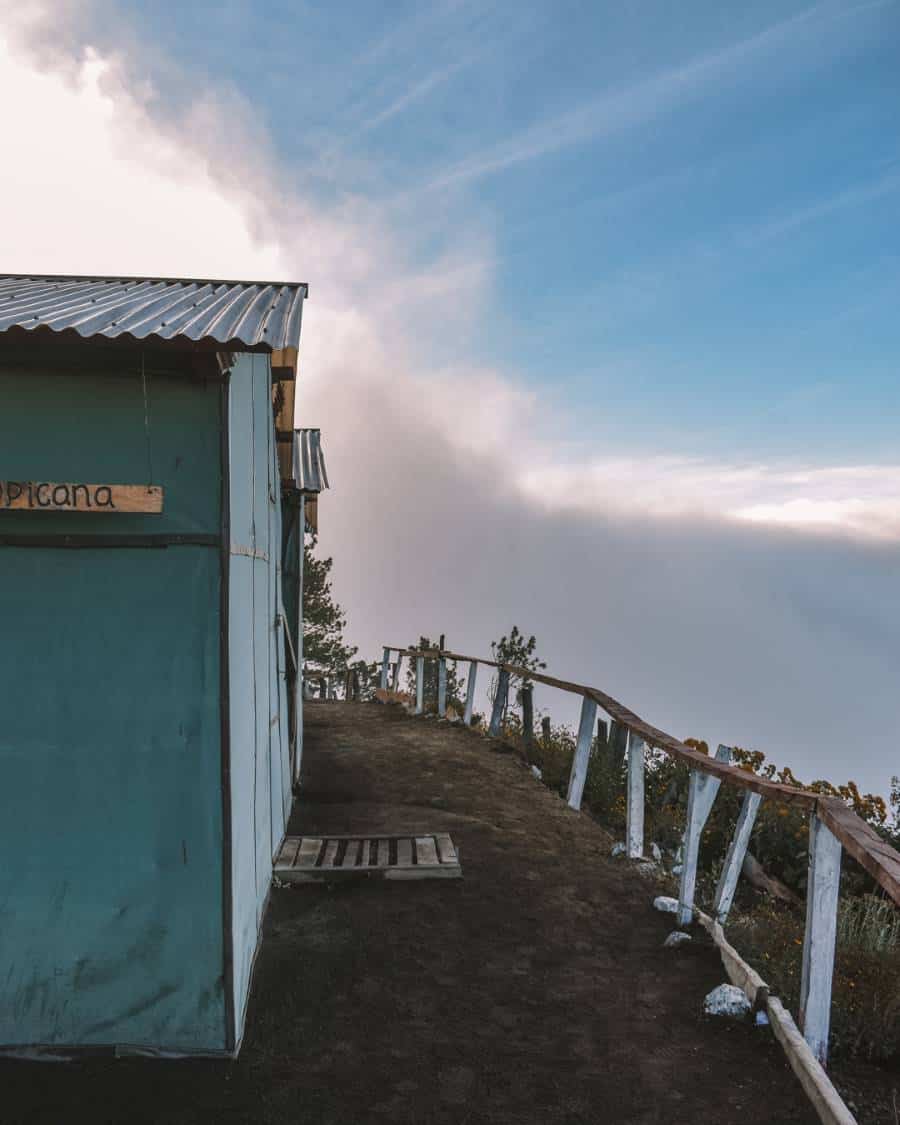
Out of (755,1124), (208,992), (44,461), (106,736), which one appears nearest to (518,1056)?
(755,1124)

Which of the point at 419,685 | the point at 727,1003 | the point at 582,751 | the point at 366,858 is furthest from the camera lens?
the point at 419,685

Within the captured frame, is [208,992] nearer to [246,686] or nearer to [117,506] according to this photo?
[246,686]

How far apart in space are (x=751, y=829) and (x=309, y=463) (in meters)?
7.13

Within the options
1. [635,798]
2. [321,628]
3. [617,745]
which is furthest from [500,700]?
[321,628]

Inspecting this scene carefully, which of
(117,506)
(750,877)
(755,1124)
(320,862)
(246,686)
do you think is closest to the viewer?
(755,1124)

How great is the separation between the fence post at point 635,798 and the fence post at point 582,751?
4.86 ft

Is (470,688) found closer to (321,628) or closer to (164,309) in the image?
(164,309)

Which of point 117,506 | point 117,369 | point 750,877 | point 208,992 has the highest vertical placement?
point 117,369

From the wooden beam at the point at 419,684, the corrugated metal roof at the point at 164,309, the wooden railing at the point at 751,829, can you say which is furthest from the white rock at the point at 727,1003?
the wooden beam at the point at 419,684

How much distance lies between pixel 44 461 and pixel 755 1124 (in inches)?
179

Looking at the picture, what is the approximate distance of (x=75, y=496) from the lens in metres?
4.16

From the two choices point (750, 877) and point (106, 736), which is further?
point (750, 877)

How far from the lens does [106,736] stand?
427 cm

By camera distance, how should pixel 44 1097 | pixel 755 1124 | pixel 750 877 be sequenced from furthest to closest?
pixel 750 877, pixel 44 1097, pixel 755 1124
